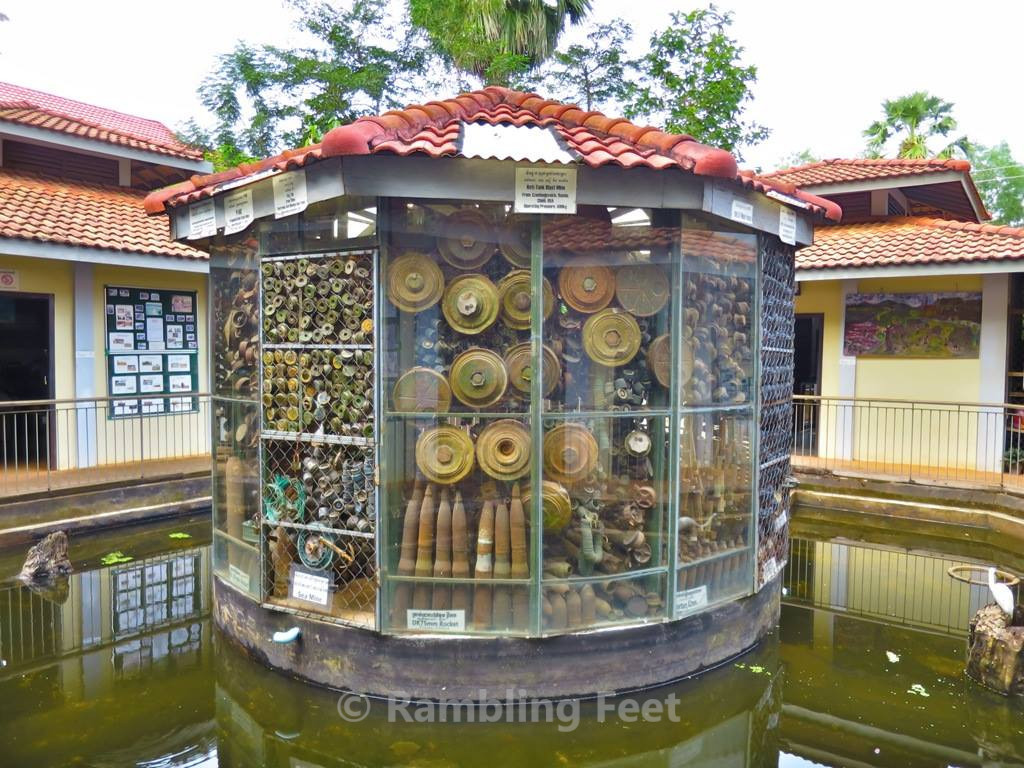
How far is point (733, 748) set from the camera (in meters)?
4.19

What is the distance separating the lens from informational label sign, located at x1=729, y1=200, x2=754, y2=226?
4633mm

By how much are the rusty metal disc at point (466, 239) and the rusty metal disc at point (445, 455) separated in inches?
41.4

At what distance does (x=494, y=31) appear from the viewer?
17.6 meters

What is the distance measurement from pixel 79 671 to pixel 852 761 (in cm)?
498

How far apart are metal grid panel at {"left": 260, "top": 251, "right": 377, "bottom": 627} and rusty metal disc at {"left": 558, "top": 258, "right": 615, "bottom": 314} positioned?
3.99 ft

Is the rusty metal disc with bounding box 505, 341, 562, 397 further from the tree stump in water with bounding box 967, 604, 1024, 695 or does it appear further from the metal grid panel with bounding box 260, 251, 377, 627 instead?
the tree stump in water with bounding box 967, 604, 1024, 695

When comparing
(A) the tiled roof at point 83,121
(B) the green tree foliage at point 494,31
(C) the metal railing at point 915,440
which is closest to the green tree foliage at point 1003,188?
(B) the green tree foliage at point 494,31

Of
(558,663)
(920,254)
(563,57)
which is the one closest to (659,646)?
(558,663)

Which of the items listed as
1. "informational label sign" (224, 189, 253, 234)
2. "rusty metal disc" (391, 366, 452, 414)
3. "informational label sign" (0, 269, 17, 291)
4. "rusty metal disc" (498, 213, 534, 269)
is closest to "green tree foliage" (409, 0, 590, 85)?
"informational label sign" (0, 269, 17, 291)

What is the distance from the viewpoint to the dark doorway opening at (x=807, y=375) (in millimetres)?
12281

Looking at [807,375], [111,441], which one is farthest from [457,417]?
[807,375]

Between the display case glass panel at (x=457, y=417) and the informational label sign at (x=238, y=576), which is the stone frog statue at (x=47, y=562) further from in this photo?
the display case glass panel at (x=457, y=417)

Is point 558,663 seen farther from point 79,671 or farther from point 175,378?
point 175,378

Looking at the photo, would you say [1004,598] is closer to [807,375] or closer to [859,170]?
[859,170]
